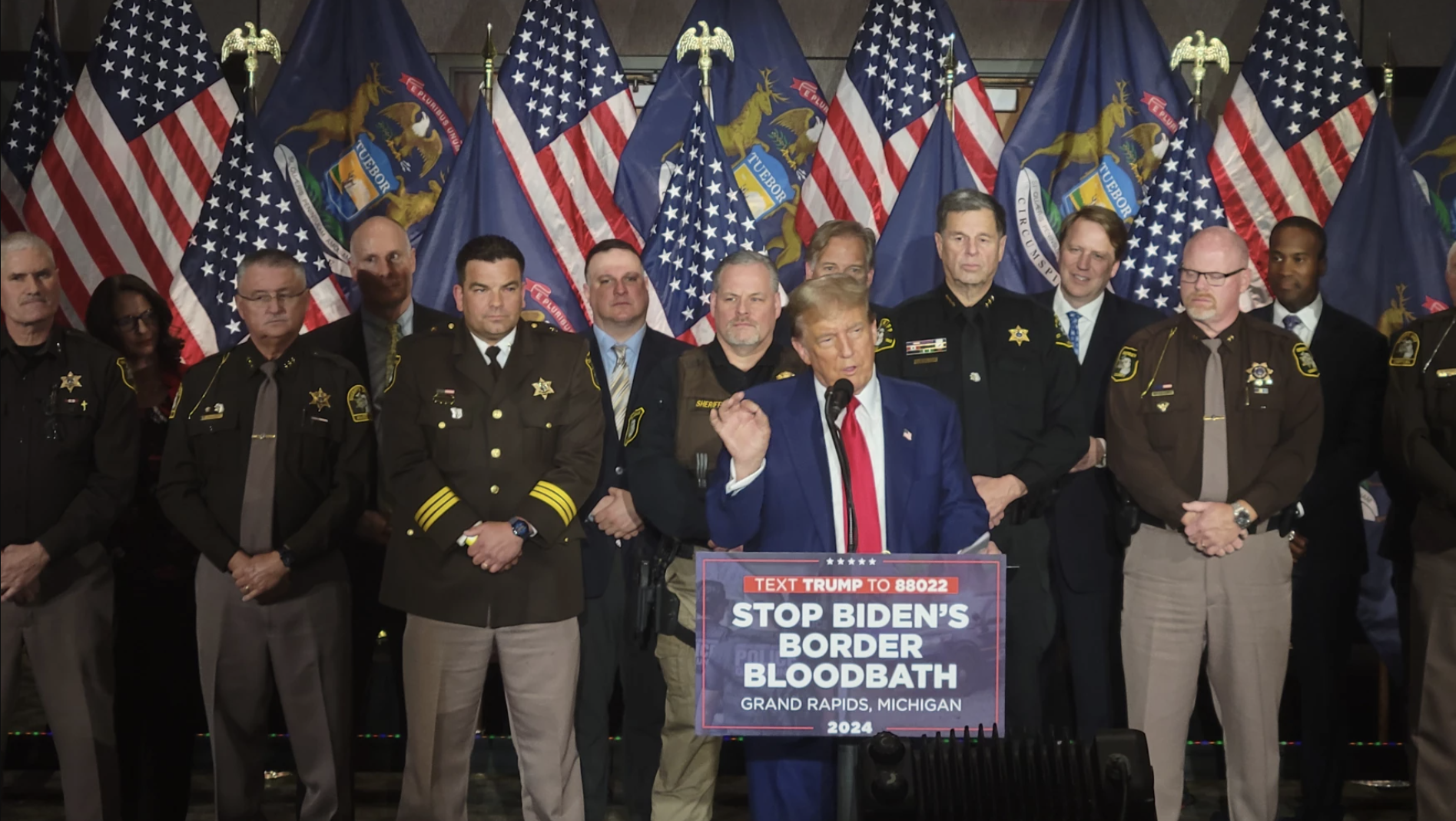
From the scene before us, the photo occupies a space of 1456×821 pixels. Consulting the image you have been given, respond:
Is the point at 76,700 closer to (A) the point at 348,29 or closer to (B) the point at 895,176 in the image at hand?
(A) the point at 348,29

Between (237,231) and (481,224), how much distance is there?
88 cm

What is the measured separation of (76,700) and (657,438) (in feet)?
6.01

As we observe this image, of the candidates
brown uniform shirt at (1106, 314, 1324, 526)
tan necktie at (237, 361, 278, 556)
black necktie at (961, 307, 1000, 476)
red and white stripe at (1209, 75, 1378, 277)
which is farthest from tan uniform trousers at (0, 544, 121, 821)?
red and white stripe at (1209, 75, 1378, 277)

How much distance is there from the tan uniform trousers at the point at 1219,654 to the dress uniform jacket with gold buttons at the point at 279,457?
2.42 meters

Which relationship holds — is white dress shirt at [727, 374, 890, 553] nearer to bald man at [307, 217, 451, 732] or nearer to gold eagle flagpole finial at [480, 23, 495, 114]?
bald man at [307, 217, 451, 732]

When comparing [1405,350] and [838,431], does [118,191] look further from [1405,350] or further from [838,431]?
[1405,350]

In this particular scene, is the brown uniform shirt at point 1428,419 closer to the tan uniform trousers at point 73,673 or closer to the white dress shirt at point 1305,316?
the white dress shirt at point 1305,316

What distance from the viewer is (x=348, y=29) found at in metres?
5.97

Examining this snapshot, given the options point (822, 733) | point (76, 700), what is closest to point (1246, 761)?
point (822, 733)

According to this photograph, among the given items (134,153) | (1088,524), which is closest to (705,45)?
(134,153)

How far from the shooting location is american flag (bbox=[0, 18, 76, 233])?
19.4 ft

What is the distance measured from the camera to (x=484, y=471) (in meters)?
4.19

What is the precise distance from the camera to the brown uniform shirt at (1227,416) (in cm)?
429


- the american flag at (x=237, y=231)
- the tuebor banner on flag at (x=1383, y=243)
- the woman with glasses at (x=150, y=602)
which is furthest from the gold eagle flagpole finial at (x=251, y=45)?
the tuebor banner on flag at (x=1383, y=243)
